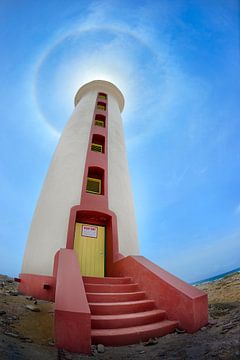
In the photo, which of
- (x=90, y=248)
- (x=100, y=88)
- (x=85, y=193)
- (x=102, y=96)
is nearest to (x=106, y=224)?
(x=90, y=248)

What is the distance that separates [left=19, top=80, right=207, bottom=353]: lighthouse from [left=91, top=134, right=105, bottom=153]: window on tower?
51 millimetres

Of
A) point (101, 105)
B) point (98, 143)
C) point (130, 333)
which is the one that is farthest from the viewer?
point (101, 105)

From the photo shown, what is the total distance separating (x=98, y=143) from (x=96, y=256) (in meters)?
5.71

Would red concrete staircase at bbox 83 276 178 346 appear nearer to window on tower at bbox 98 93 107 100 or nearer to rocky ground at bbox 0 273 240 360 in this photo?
rocky ground at bbox 0 273 240 360

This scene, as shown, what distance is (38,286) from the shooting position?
6.09 m

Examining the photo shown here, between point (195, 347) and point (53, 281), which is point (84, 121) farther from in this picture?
point (195, 347)

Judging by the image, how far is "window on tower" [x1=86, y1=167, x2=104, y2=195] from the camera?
9.35 m

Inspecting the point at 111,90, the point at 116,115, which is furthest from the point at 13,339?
the point at 111,90

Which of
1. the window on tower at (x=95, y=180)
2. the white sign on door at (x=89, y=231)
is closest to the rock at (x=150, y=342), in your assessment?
the white sign on door at (x=89, y=231)

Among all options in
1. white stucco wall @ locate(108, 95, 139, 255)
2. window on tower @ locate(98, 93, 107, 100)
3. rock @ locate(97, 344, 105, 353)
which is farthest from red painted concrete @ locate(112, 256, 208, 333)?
window on tower @ locate(98, 93, 107, 100)

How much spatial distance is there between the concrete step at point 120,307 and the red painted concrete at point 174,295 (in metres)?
0.25

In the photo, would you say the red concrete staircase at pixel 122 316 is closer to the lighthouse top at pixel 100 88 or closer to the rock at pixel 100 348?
the rock at pixel 100 348

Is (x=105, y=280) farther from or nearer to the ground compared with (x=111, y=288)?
farther from the ground

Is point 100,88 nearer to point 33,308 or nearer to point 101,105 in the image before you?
point 101,105
